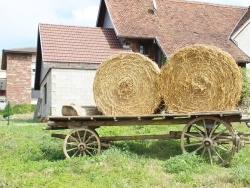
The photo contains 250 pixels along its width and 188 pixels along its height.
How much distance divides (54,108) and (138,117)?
408 inches

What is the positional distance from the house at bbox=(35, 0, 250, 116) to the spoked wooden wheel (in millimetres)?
9142

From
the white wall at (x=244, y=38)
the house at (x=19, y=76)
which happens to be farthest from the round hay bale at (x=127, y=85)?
the house at (x=19, y=76)

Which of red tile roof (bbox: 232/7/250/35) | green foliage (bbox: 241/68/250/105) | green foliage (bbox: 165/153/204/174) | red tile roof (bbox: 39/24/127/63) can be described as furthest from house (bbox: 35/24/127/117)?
green foliage (bbox: 165/153/204/174)

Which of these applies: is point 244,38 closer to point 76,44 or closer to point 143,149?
point 76,44

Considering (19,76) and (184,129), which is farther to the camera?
(19,76)

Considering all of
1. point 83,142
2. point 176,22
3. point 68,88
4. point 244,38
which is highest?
point 176,22

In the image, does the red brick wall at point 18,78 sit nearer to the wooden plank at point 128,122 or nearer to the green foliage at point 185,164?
the wooden plank at point 128,122

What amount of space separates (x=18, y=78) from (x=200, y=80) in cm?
3376

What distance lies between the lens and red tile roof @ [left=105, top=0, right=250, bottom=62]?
2111cm

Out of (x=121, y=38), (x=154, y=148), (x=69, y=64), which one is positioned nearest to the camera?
(x=154, y=148)

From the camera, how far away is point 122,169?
7547mm

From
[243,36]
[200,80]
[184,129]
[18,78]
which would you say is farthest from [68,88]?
[18,78]

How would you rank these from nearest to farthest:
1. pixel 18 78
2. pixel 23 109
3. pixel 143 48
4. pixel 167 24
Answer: pixel 143 48, pixel 167 24, pixel 23 109, pixel 18 78

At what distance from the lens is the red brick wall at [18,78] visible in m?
38.8
